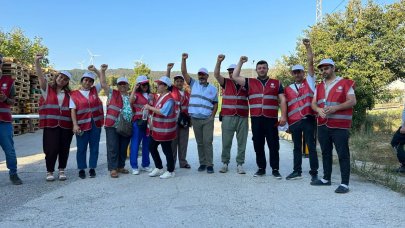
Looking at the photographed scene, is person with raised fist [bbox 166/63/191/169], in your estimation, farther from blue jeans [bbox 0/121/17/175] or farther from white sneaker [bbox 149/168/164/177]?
blue jeans [bbox 0/121/17/175]

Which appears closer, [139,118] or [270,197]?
[270,197]

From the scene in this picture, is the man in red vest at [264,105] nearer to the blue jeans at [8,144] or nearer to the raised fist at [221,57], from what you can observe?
the raised fist at [221,57]

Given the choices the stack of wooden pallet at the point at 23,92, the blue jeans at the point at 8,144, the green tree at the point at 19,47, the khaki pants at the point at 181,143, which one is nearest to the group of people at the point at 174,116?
the blue jeans at the point at 8,144

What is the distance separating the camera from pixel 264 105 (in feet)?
21.1

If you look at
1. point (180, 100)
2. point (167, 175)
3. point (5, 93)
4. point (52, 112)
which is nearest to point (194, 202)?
point (167, 175)

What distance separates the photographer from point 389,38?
53.7 feet

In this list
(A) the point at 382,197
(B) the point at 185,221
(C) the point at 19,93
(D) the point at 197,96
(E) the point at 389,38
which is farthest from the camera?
(E) the point at 389,38

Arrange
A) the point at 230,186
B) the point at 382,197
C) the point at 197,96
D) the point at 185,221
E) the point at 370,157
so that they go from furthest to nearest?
the point at 370,157
the point at 197,96
the point at 230,186
the point at 382,197
the point at 185,221

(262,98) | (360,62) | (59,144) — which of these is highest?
(360,62)

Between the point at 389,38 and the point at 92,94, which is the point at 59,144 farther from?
the point at 389,38

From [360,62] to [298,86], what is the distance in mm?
11684

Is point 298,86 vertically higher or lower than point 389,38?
lower

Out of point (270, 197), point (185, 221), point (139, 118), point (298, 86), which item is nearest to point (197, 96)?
point (139, 118)

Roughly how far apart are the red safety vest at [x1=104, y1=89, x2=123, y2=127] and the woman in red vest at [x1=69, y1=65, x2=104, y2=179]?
0.16 m
